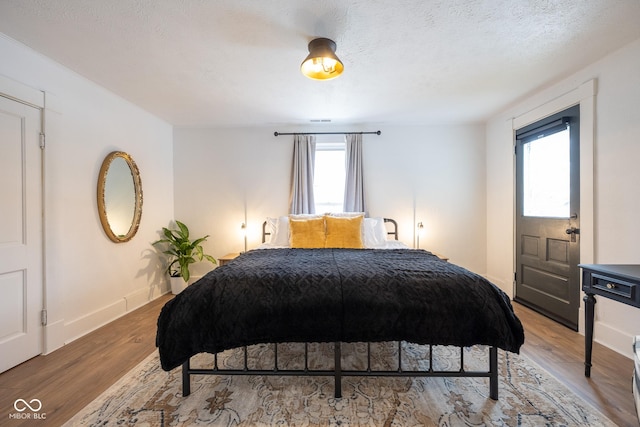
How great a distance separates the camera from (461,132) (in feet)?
13.4

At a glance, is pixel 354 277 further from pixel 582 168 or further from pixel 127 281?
pixel 127 281

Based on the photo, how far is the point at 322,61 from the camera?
1990mm

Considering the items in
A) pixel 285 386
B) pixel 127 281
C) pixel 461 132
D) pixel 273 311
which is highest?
pixel 461 132

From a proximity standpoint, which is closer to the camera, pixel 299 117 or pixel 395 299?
pixel 395 299

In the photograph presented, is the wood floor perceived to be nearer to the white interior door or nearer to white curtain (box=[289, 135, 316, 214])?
the white interior door

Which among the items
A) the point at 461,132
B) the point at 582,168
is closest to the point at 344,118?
the point at 461,132

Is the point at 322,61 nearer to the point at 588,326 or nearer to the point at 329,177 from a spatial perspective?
the point at 329,177

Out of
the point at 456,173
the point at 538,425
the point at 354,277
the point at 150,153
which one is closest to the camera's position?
the point at 538,425

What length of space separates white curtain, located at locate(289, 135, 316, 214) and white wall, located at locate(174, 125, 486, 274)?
145 millimetres

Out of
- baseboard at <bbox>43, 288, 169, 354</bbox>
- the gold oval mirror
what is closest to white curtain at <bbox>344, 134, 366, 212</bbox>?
the gold oval mirror

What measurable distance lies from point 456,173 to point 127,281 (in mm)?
4710

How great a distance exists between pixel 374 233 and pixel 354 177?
0.97 meters

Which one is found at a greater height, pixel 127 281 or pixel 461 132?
pixel 461 132

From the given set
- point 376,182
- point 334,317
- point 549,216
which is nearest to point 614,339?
point 549,216
